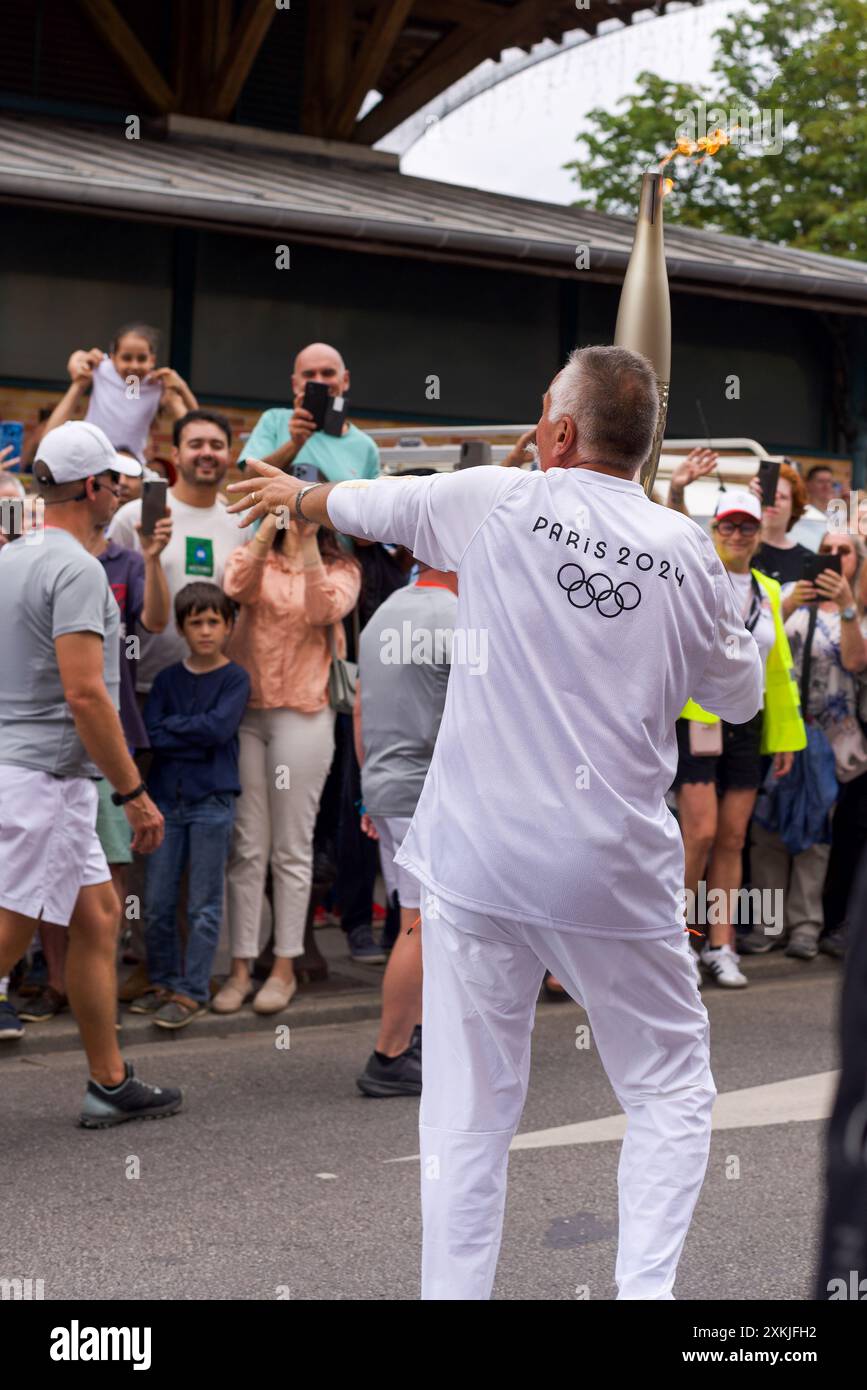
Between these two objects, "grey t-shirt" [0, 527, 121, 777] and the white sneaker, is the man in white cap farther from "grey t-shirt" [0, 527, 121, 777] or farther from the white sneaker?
the white sneaker

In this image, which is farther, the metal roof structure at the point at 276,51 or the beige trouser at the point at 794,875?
the metal roof structure at the point at 276,51

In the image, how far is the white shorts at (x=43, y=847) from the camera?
5.72 metres

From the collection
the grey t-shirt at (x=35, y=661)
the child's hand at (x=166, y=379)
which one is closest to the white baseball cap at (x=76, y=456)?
the grey t-shirt at (x=35, y=661)

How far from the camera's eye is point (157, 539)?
7.51 metres

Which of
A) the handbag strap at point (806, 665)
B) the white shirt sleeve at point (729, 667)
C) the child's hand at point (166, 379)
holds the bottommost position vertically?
the handbag strap at point (806, 665)

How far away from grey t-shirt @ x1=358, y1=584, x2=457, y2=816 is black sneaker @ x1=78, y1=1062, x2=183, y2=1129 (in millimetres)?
1389

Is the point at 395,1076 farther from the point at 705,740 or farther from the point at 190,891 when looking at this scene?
the point at 705,740

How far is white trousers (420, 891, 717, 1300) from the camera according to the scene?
369 centimetres

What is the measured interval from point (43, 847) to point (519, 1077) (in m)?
2.45

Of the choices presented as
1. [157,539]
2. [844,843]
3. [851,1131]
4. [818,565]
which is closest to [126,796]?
[157,539]

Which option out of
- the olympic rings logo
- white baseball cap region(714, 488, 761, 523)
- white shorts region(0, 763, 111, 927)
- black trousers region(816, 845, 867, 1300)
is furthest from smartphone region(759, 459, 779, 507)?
black trousers region(816, 845, 867, 1300)

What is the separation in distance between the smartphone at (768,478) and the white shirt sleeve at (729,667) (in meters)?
4.90

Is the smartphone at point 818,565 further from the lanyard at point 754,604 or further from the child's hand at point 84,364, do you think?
the child's hand at point 84,364

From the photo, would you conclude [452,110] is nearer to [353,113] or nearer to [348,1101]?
[353,113]
